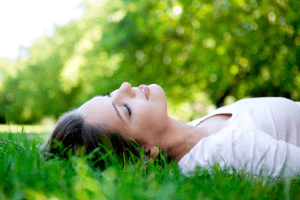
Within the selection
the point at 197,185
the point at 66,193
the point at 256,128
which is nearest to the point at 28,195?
the point at 66,193

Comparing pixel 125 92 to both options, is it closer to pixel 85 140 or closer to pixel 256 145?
pixel 85 140

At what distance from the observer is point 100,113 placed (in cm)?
242

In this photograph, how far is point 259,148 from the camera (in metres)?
1.99

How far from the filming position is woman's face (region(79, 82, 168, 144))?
241 cm

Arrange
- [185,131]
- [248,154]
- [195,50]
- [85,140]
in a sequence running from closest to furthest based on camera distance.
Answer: [248,154]
[85,140]
[185,131]
[195,50]

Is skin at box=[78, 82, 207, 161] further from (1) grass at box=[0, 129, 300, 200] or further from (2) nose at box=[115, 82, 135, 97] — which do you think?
(1) grass at box=[0, 129, 300, 200]

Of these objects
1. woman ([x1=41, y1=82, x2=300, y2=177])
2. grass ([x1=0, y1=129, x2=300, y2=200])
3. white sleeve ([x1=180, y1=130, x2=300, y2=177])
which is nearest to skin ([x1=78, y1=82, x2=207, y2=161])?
woman ([x1=41, y1=82, x2=300, y2=177])

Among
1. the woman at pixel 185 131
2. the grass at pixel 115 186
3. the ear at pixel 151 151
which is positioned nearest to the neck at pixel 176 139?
the woman at pixel 185 131

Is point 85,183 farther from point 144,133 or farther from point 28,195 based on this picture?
point 144,133

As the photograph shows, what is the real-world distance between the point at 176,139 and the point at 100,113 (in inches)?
31.1

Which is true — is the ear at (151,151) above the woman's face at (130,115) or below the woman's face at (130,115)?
below

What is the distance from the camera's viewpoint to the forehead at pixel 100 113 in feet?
7.84

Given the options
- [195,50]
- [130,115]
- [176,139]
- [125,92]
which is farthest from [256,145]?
[195,50]

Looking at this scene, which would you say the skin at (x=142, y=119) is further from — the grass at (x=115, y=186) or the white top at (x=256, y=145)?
the grass at (x=115, y=186)
